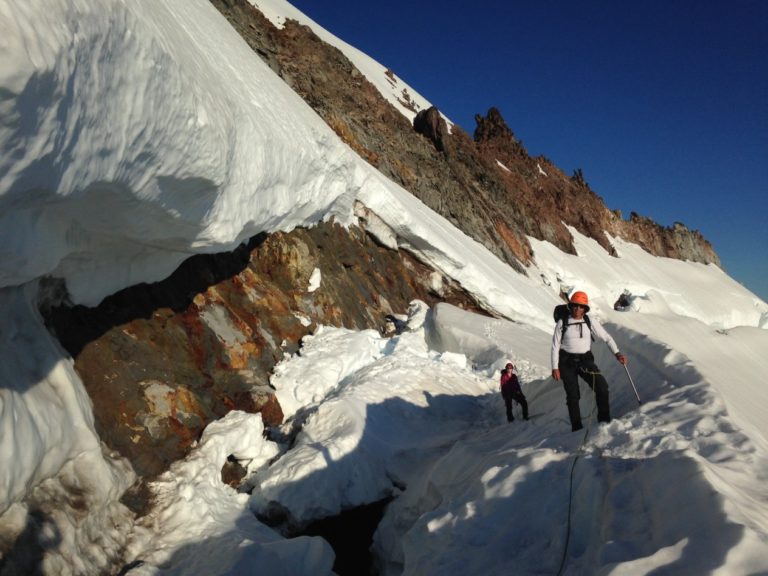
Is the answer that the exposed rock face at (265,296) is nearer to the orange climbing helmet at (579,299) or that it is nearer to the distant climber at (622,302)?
the orange climbing helmet at (579,299)

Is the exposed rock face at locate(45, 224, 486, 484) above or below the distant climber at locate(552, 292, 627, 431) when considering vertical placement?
below

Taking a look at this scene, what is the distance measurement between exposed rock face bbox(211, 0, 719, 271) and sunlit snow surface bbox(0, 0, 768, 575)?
13292 mm

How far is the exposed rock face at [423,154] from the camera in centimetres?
2180

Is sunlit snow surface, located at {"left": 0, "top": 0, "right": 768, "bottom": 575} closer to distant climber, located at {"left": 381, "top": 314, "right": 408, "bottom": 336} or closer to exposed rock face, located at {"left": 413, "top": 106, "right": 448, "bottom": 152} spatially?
distant climber, located at {"left": 381, "top": 314, "right": 408, "bottom": 336}

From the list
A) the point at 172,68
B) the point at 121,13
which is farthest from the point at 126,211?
the point at 121,13

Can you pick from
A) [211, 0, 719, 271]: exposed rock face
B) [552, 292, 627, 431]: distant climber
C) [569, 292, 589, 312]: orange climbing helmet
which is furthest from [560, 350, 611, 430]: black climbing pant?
[211, 0, 719, 271]: exposed rock face

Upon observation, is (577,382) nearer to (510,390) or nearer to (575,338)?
(575,338)

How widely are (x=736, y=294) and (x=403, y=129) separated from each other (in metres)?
33.5

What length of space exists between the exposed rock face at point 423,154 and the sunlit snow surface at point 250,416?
13.3m

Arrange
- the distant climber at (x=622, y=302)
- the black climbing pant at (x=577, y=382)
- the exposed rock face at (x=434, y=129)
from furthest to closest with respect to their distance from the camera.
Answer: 1. the distant climber at (x=622, y=302)
2. the exposed rock face at (x=434, y=129)
3. the black climbing pant at (x=577, y=382)

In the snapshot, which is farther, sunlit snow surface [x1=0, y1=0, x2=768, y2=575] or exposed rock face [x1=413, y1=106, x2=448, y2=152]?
exposed rock face [x1=413, y1=106, x2=448, y2=152]


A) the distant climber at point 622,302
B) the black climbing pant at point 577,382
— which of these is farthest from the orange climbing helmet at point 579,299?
the distant climber at point 622,302

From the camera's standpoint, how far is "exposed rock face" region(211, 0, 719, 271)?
21797 millimetres

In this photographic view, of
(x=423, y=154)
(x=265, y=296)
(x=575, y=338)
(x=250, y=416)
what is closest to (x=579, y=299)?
(x=575, y=338)
